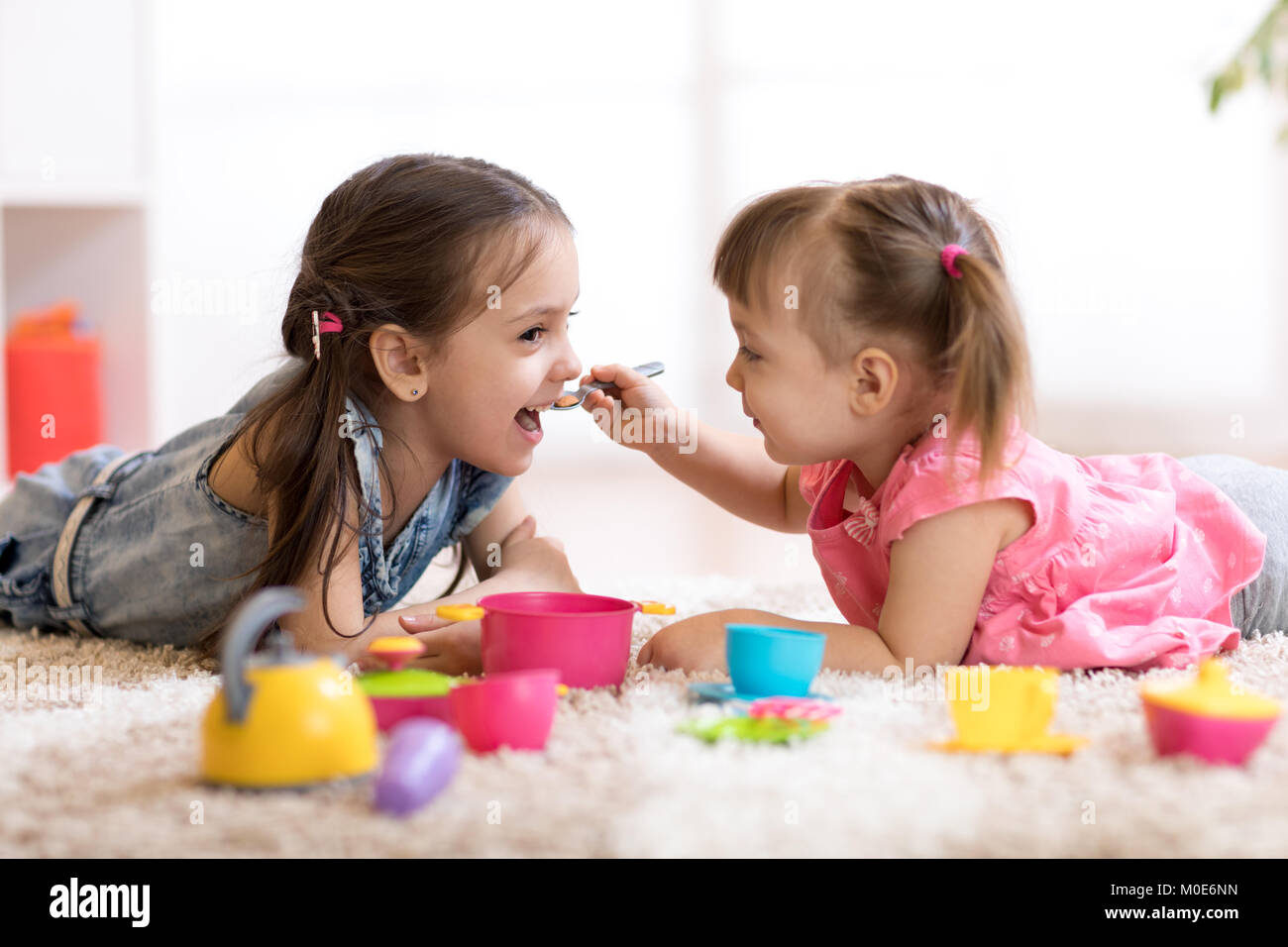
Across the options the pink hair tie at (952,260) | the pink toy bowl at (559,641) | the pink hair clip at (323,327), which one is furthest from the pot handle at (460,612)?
the pink hair tie at (952,260)

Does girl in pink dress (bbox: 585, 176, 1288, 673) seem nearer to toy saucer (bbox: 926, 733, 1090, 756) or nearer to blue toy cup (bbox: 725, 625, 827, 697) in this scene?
blue toy cup (bbox: 725, 625, 827, 697)

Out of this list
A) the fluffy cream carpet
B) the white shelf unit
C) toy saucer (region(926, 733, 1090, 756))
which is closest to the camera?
the fluffy cream carpet

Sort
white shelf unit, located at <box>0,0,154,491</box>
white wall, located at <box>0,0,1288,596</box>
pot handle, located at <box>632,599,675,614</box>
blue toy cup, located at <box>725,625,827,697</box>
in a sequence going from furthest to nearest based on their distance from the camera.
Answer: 1. white wall, located at <box>0,0,1288,596</box>
2. white shelf unit, located at <box>0,0,154,491</box>
3. pot handle, located at <box>632,599,675,614</box>
4. blue toy cup, located at <box>725,625,827,697</box>

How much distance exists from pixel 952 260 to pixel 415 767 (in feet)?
1.96

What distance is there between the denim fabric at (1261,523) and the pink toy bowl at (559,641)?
62 centimetres

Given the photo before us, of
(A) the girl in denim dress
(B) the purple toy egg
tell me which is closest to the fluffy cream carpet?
(B) the purple toy egg

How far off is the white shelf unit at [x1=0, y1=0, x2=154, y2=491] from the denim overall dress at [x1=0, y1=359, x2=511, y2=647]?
841 mm

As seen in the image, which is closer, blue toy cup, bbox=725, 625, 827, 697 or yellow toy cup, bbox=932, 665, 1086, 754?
yellow toy cup, bbox=932, 665, 1086, 754

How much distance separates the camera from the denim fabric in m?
1.18

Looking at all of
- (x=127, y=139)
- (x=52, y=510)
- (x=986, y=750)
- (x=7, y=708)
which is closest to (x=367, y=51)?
(x=127, y=139)

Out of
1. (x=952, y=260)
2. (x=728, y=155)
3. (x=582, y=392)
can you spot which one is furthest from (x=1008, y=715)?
(x=728, y=155)

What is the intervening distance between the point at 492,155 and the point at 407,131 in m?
0.23

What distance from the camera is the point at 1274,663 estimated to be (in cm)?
105

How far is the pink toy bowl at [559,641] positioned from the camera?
36.2 inches
